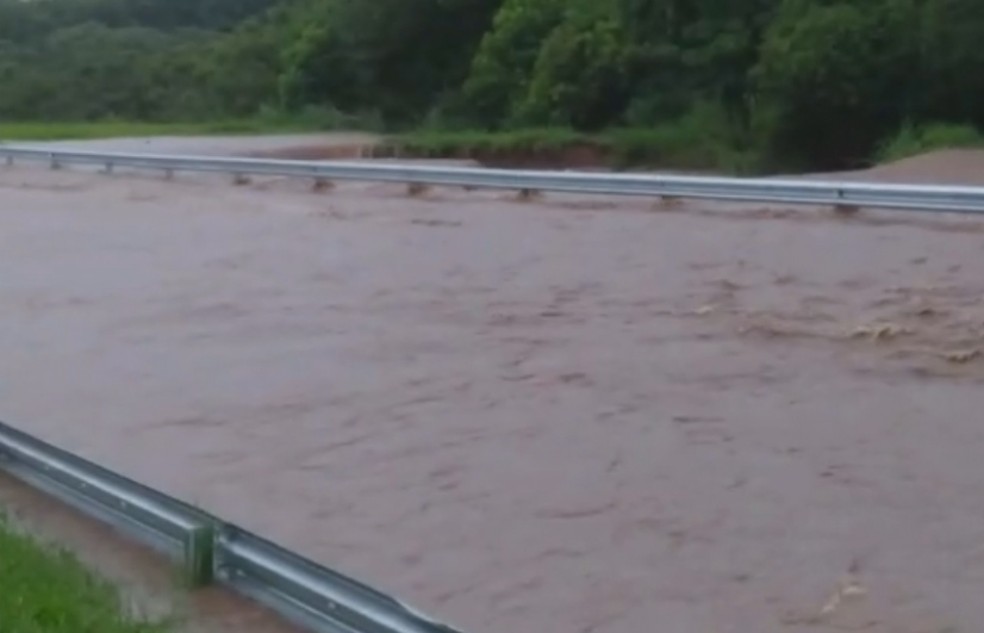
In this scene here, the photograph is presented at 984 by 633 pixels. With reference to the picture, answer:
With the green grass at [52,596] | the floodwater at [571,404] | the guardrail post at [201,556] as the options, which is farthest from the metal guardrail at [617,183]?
the green grass at [52,596]

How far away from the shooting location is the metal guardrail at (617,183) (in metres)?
13.5

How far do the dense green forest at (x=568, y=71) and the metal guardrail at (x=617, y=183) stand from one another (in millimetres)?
8846

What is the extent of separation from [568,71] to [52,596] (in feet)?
96.4

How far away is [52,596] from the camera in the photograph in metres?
5.97

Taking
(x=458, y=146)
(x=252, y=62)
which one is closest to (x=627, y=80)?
(x=458, y=146)

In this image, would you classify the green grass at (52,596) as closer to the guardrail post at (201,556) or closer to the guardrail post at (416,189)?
the guardrail post at (201,556)

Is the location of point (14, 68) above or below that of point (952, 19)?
below

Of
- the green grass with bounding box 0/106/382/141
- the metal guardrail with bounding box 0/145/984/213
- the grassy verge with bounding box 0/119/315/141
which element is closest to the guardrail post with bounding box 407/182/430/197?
the metal guardrail with bounding box 0/145/984/213

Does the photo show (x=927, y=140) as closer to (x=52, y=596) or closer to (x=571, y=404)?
(x=571, y=404)

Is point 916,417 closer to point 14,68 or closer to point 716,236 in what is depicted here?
point 716,236

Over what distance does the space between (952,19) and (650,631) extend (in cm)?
2102

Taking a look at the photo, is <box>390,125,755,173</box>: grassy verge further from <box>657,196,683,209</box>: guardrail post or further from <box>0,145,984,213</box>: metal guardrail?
<box>657,196,683,209</box>: guardrail post

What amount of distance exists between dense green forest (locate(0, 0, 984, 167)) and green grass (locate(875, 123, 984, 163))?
579 millimetres

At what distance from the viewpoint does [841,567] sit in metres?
5.92
